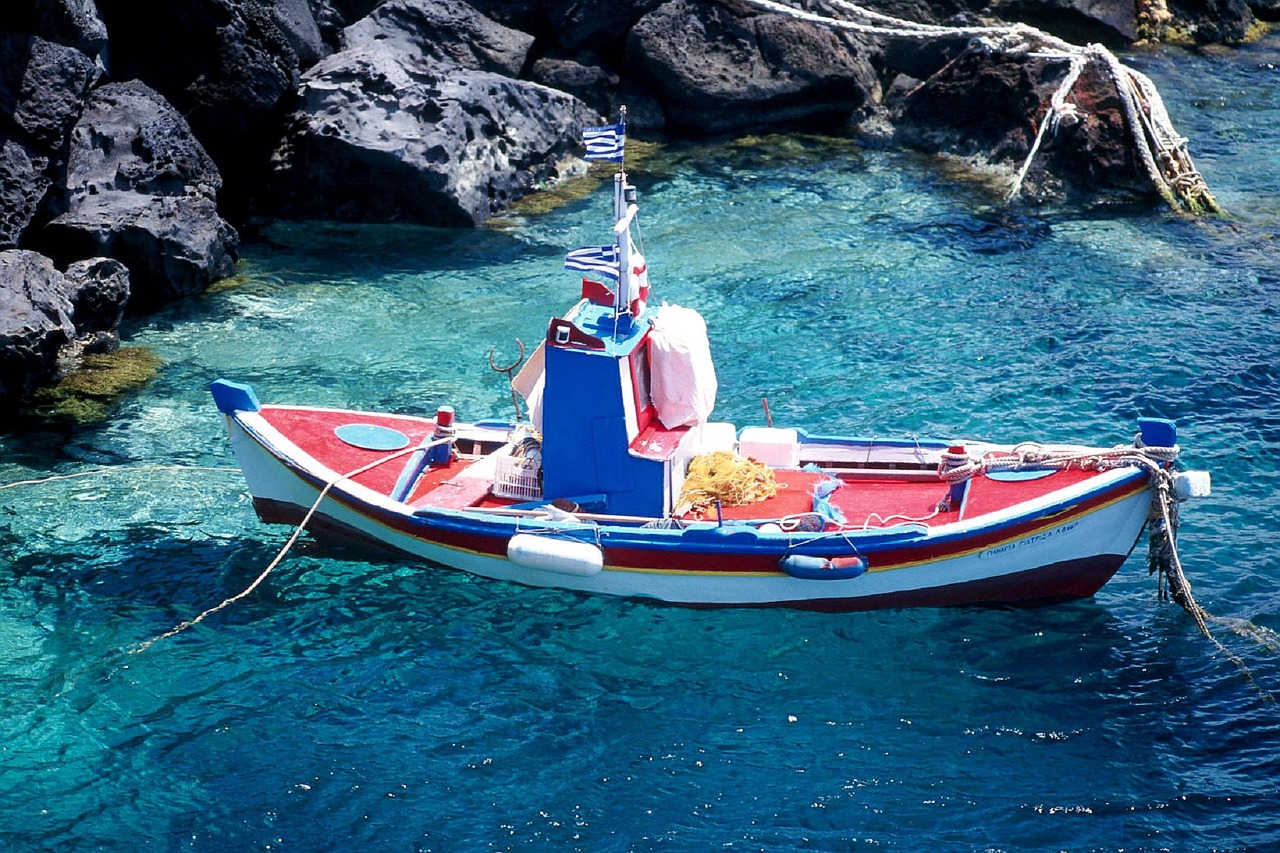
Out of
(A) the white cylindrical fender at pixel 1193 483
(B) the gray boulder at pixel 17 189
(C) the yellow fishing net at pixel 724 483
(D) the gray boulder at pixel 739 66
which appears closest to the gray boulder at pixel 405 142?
(D) the gray boulder at pixel 739 66

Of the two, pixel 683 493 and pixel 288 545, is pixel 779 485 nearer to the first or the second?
pixel 683 493

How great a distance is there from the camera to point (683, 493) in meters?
12.4

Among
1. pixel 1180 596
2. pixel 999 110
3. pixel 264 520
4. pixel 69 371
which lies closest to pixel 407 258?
pixel 69 371

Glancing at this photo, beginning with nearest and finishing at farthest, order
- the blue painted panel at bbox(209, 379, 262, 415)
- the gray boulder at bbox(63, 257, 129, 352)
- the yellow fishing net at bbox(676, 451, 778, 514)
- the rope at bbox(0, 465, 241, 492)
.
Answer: the yellow fishing net at bbox(676, 451, 778, 514) < the blue painted panel at bbox(209, 379, 262, 415) < the rope at bbox(0, 465, 241, 492) < the gray boulder at bbox(63, 257, 129, 352)

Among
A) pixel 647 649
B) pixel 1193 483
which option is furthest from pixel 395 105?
pixel 1193 483

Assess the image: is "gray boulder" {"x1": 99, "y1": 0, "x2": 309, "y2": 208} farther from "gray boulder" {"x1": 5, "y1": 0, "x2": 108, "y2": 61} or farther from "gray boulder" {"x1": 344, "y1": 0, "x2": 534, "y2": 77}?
"gray boulder" {"x1": 5, "y1": 0, "x2": 108, "y2": 61}

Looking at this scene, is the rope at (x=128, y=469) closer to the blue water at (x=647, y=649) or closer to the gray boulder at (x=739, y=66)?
the blue water at (x=647, y=649)

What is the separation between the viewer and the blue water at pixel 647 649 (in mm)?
9812

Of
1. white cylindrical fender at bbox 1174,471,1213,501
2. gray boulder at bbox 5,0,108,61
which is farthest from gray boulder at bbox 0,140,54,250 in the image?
white cylindrical fender at bbox 1174,471,1213,501

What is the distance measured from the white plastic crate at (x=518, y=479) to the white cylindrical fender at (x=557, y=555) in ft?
3.15

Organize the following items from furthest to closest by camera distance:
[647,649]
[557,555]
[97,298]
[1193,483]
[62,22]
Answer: [62,22], [97,298], [647,649], [557,555], [1193,483]

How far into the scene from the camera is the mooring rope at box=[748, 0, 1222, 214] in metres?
21.2

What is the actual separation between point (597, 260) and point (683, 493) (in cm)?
227

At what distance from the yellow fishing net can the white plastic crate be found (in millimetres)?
1363
